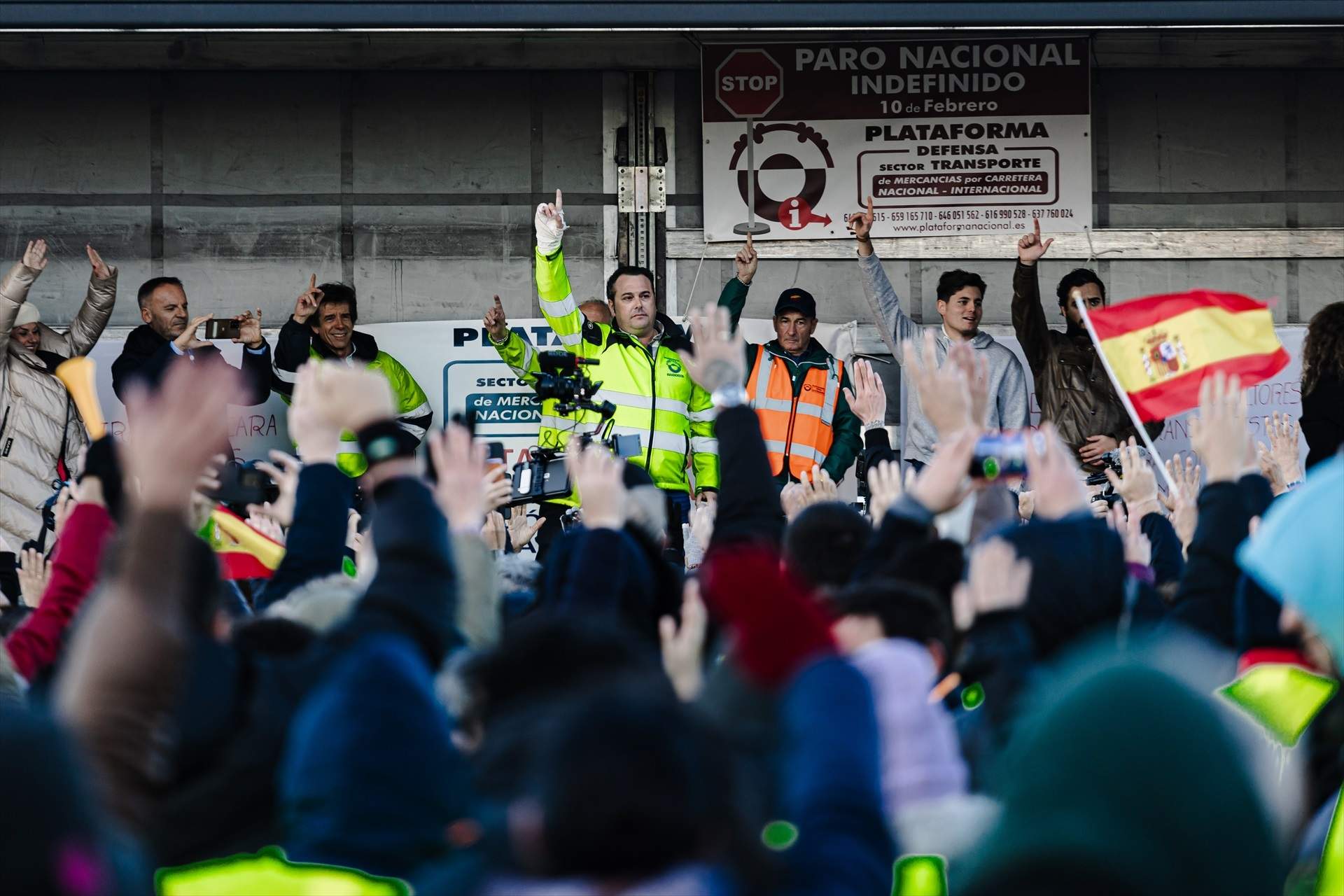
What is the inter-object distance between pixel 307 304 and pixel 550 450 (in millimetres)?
2389

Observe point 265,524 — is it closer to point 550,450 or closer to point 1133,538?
point 550,450

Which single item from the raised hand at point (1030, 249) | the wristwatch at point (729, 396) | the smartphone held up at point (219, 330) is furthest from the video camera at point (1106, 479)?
the smartphone held up at point (219, 330)

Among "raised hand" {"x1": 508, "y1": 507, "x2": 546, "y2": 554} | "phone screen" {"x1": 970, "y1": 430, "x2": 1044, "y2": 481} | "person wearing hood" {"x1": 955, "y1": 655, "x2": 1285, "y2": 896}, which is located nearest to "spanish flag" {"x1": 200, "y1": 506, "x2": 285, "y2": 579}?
"raised hand" {"x1": 508, "y1": 507, "x2": 546, "y2": 554}

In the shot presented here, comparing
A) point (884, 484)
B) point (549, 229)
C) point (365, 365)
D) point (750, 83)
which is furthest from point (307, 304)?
point (884, 484)

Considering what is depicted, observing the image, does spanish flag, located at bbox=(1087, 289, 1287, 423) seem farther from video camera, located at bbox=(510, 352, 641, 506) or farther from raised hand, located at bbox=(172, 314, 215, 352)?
raised hand, located at bbox=(172, 314, 215, 352)

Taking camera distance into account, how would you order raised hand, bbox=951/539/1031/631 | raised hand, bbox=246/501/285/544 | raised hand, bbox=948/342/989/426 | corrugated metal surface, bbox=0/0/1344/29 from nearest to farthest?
raised hand, bbox=951/539/1031/631, raised hand, bbox=948/342/989/426, raised hand, bbox=246/501/285/544, corrugated metal surface, bbox=0/0/1344/29

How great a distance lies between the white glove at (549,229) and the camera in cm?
745

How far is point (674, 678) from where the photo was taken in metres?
2.88

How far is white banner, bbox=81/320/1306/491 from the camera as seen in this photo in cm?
937

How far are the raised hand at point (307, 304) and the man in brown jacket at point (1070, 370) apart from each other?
381 centimetres

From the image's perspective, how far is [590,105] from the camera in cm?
984

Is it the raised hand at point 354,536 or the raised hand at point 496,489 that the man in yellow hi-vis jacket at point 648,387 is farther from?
the raised hand at point 496,489

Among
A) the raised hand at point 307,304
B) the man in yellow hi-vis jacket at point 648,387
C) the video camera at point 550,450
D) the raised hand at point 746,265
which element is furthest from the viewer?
the raised hand at point 307,304

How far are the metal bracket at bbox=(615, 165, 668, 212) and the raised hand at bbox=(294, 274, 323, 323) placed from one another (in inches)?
76.0
